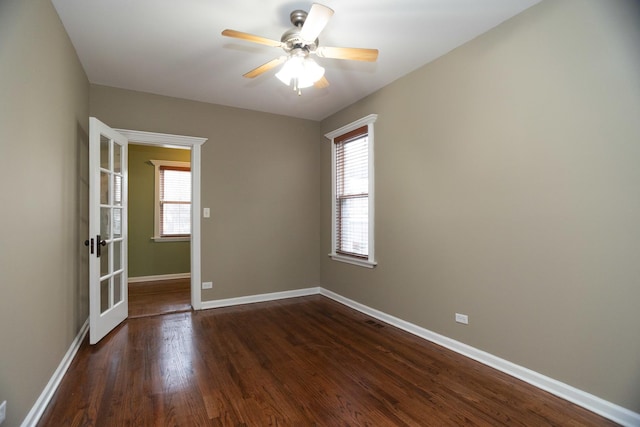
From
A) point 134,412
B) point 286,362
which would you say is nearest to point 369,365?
point 286,362

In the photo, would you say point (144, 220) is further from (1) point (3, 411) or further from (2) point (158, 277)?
(1) point (3, 411)

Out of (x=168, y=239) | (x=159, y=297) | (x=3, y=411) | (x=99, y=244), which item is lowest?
(x=159, y=297)

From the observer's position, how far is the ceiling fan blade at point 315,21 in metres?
1.81

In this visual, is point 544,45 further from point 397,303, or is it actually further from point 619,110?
point 397,303

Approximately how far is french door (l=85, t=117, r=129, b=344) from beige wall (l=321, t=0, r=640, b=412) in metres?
2.95

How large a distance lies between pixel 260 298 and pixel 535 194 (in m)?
3.45

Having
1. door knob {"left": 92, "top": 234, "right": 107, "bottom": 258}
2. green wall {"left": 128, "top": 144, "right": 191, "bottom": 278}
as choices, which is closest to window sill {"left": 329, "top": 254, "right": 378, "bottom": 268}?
door knob {"left": 92, "top": 234, "right": 107, "bottom": 258}

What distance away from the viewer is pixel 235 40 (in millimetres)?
2688

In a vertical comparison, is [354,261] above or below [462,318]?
above

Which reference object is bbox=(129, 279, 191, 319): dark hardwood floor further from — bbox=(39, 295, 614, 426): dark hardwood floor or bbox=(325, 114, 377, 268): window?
bbox=(325, 114, 377, 268): window

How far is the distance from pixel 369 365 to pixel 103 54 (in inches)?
140

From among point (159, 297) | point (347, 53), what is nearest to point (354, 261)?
point (347, 53)

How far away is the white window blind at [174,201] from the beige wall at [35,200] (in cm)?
320

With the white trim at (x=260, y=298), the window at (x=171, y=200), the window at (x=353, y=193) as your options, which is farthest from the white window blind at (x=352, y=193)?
the window at (x=171, y=200)
